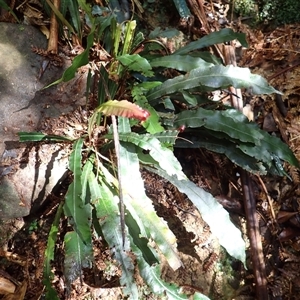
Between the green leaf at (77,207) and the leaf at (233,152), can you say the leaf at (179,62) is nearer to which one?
the leaf at (233,152)

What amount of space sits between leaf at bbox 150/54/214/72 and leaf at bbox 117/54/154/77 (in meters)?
0.18

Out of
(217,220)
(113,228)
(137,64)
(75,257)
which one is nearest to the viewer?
(75,257)

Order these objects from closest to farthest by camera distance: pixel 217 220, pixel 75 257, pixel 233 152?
pixel 75 257 → pixel 217 220 → pixel 233 152

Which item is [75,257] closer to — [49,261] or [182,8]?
[49,261]

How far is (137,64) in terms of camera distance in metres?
1.95

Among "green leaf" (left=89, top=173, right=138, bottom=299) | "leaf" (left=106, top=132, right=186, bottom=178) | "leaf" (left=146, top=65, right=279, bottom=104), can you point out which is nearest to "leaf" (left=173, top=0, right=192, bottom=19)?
"leaf" (left=146, top=65, right=279, bottom=104)

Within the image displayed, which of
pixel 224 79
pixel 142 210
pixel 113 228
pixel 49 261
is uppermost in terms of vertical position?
pixel 224 79

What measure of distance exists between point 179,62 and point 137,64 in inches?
11.2

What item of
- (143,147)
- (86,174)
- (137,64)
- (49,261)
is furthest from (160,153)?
(49,261)

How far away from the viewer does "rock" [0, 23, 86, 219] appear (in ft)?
6.21

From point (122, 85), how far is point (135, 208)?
73cm

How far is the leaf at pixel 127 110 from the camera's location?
1326 millimetres

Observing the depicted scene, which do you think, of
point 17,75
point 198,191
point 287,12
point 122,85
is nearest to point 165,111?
point 122,85

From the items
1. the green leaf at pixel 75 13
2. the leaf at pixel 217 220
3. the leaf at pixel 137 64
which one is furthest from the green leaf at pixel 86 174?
the green leaf at pixel 75 13
